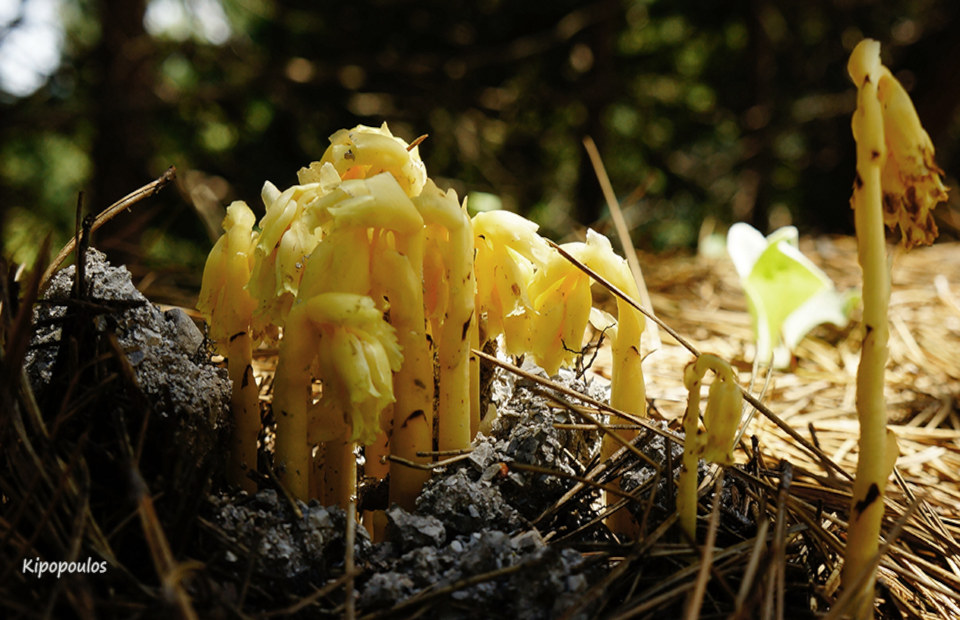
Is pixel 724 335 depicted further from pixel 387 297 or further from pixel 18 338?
pixel 18 338

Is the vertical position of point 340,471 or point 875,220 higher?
point 875,220

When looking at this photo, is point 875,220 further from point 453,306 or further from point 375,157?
point 375,157

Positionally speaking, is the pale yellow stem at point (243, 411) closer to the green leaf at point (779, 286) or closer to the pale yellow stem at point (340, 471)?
the pale yellow stem at point (340, 471)

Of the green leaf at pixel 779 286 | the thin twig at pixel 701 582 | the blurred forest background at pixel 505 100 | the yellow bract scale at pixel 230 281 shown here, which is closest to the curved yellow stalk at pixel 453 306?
the yellow bract scale at pixel 230 281

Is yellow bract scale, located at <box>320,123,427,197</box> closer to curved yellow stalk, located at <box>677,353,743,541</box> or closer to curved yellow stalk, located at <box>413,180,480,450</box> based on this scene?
curved yellow stalk, located at <box>413,180,480,450</box>

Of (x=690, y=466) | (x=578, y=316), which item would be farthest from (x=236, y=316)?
(x=690, y=466)

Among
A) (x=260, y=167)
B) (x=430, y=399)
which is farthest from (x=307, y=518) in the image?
(x=260, y=167)
